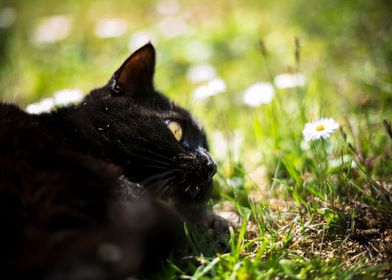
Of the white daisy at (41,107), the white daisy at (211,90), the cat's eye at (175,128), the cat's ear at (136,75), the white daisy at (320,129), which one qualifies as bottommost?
the white daisy at (320,129)

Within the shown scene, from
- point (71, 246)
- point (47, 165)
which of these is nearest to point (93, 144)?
point (47, 165)

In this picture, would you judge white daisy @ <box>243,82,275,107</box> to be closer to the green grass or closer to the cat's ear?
the green grass

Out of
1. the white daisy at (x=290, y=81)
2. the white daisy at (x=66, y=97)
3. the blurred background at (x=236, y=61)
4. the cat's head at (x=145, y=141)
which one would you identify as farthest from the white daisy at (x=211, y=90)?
the white daisy at (x=66, y=97)

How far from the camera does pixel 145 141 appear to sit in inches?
63.2

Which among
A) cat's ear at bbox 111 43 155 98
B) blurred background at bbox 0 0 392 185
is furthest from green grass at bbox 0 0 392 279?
cat's ear at bbox 111 43 155 98

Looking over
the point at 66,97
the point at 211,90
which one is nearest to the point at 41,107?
the point at 66,97

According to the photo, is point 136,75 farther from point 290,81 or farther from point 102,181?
point 290,81

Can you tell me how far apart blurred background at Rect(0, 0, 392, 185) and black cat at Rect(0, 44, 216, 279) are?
40cm

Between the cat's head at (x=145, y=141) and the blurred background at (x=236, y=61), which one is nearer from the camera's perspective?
the cat's head at (x=145, y=141)

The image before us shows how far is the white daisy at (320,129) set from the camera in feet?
5.15

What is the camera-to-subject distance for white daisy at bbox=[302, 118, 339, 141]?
1.57 m

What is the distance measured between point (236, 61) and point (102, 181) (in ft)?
8.48

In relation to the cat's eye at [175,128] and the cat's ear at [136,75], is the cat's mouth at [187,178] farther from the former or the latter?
the cat's ear at [136,75]

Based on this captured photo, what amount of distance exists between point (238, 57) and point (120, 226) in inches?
111
